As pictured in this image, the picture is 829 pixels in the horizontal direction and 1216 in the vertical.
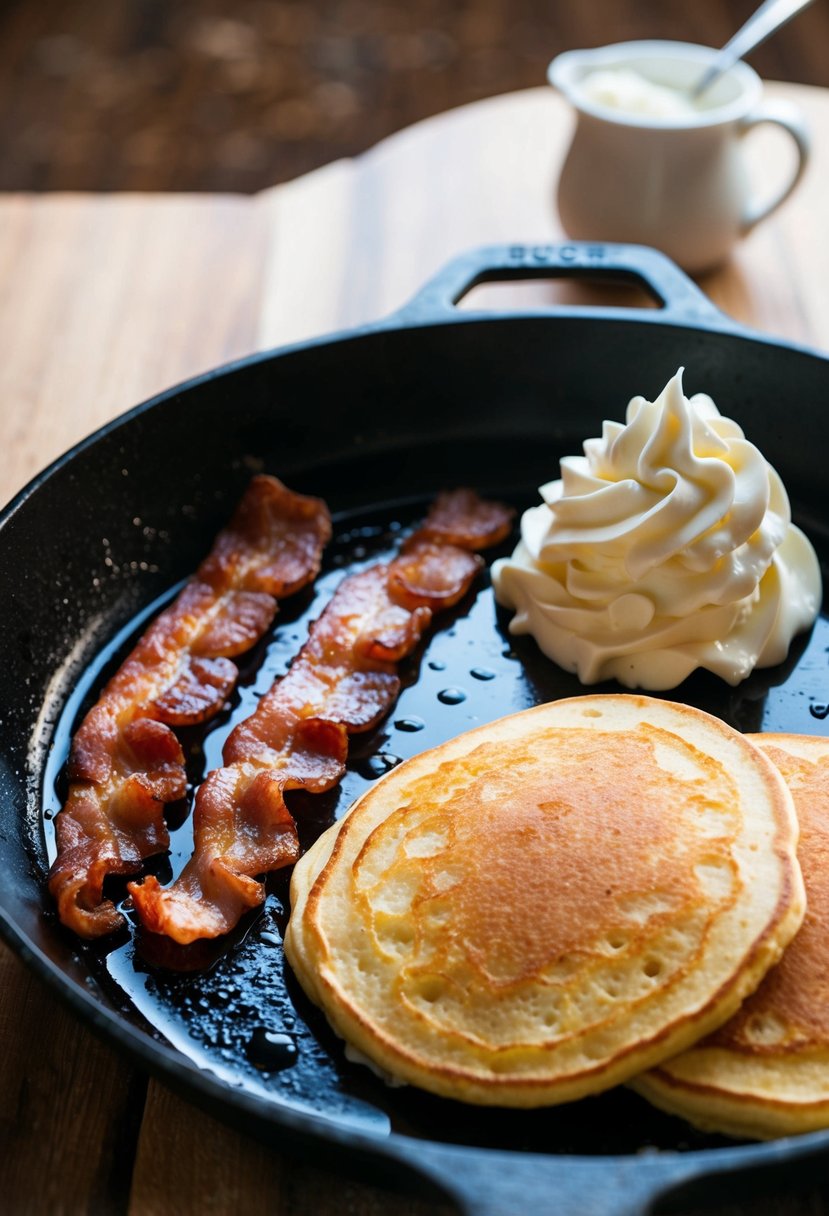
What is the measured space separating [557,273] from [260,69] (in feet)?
14.0

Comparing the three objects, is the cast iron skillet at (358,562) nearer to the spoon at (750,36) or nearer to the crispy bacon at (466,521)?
the crispy bacon at (466,521)

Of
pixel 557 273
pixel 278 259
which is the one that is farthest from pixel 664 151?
pixel 278 259

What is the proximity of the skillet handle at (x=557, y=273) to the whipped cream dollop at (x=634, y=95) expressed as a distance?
1.93 ft

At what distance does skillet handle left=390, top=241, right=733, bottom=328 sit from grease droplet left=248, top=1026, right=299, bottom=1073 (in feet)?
4.26

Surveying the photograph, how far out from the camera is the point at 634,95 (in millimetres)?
2684

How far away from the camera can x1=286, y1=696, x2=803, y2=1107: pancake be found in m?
1.24

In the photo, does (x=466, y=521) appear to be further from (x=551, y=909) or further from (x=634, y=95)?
(x=634, y=95)

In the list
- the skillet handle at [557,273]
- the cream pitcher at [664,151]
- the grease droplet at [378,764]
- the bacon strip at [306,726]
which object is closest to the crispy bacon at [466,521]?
the bacon strip at [306,726]

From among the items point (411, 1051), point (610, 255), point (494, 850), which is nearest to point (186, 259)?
point (610, 255)

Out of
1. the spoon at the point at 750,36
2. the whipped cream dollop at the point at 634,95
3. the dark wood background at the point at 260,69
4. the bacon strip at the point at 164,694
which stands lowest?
the dark wood background at the point at 260,69

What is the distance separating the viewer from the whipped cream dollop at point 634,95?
8.73 ft

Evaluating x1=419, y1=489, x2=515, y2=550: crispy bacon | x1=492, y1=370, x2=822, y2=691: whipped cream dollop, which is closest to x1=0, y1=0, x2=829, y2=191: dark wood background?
x1=419, y1=489, x2=515, y2=550: crispy bacon

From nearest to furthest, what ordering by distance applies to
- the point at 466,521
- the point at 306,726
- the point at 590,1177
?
the point at 590,1177
the point at 306,726
the point at 466,521

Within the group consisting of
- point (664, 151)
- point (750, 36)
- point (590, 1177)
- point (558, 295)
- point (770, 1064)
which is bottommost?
point (558, 295)
